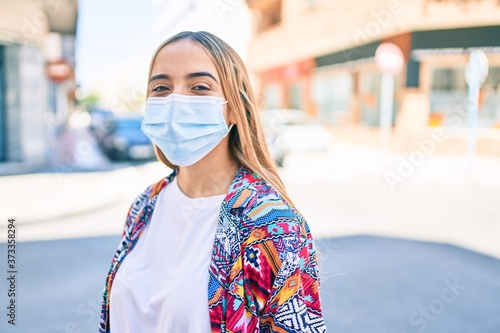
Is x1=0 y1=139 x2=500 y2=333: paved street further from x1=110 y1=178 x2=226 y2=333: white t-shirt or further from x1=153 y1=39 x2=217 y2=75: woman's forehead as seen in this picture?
x1=153 y1=39 x2=217 y2=75: woman's forehead

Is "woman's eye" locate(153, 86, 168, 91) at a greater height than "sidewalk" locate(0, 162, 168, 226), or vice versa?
"woman's eye" locate(153, 86, 168, 91)

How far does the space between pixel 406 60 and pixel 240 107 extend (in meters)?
17.4

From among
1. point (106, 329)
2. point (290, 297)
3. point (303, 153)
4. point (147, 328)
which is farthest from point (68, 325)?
point (303, 153)

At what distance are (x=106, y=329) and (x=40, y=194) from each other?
26.6 feet

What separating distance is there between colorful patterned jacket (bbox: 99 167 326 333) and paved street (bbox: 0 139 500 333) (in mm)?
785

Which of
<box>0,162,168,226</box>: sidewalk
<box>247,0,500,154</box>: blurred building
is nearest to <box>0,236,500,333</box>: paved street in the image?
<box>0,162,168,226</box>: sidewalk

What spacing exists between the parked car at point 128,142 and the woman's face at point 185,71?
47.6 feet

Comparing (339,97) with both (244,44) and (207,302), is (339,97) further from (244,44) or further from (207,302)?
(207,302)

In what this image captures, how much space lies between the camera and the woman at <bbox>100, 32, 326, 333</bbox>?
55.8 inches

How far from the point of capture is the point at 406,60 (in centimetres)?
1770

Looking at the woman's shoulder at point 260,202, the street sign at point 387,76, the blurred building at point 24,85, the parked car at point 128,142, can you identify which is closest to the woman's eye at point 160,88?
the woman's shoulder at point 260,202

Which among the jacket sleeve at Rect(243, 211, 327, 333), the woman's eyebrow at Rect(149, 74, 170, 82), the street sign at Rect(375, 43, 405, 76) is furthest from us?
the street sign at Rect(375, 43, 405, 76)

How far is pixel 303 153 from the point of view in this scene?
16828mm

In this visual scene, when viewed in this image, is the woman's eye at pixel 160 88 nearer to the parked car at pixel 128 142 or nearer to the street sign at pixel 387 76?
the parked car at pixel 128 142
